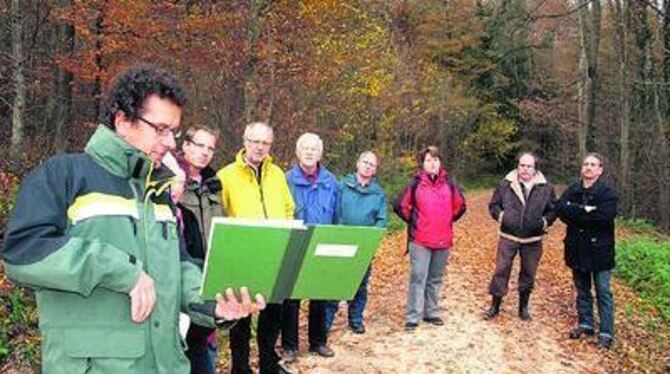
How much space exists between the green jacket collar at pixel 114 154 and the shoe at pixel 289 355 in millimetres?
4500

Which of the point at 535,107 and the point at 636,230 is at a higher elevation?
the point at 535,107

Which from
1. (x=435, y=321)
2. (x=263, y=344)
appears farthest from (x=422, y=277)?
(x=263, y=344)

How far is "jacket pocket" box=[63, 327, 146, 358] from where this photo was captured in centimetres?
246

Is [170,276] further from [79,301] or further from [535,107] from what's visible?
[535,107]

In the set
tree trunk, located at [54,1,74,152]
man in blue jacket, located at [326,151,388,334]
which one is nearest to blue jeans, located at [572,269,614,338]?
man in blue jacket, located at [326,151,388,334]

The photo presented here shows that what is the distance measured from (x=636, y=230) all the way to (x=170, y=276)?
19.1 m

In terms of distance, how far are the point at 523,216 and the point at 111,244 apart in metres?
6.84

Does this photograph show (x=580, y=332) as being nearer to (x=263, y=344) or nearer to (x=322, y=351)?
(x=322, y=351)

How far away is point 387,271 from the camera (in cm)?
1284

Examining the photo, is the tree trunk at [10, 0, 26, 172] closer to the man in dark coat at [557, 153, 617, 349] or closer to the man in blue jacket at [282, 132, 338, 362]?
the man in blue jacket at [282, 132, 338, 362]

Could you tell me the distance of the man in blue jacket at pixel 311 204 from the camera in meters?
6.79

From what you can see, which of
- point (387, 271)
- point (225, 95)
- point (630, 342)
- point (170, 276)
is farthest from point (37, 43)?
point (170, 276)

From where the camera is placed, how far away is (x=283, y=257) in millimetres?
2971

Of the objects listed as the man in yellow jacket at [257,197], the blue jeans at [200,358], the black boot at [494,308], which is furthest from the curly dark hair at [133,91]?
the black boot at [494,308]
